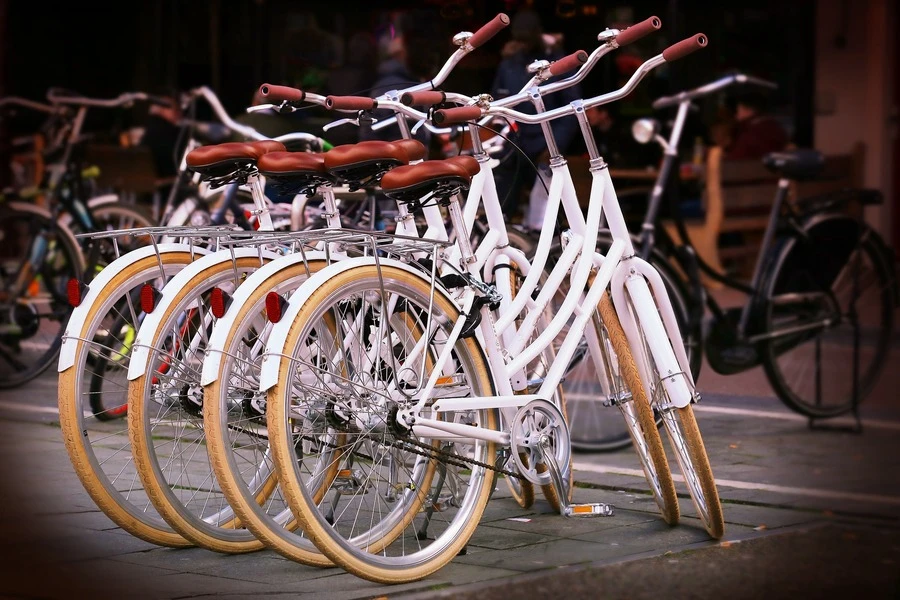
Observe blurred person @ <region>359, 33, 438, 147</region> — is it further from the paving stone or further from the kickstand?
the kickstand

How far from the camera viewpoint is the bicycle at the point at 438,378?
4.17m

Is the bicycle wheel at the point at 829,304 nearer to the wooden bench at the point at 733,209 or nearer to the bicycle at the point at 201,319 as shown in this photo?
the bicycle at the point at 201,319

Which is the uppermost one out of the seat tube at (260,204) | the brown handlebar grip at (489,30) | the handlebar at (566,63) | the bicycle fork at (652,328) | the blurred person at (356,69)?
the blurred person at (356,69)

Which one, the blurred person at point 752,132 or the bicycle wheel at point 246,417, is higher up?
the blurred person at point 752,132

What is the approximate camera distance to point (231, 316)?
4.22 meters

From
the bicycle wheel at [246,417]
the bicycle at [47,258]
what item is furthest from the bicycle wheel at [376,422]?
the bicycle at [47,258]

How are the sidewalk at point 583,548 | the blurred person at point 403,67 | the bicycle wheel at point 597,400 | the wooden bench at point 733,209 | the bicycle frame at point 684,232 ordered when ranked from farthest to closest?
the wooden bench at point 733,209 → the blurred person at point 403,67 → the bicycle frame at point 684,232 → the bicycle wheel at point 597,400 → the sidewalk at point 583,548

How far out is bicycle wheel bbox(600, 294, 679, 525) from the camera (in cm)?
495

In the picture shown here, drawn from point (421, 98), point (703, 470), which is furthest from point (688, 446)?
point (421, 98)

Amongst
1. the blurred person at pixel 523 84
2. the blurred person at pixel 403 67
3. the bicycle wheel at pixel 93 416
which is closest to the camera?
the bicycle wheel at pixel 93 416

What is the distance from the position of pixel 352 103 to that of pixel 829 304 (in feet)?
10.7

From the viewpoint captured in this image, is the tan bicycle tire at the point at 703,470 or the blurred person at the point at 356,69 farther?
the blurred person at the point at 356,69

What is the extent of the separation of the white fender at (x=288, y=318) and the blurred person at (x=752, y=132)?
9513 millimetres

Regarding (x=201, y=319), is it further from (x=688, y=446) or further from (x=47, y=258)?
(x=47, y=258)
